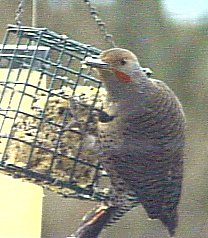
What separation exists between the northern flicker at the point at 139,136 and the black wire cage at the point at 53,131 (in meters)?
0.03

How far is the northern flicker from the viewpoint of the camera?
119 centimetres

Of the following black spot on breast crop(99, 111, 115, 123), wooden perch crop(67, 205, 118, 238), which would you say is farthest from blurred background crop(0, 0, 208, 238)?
black spot on breast crop(99, 111, 115, 123)

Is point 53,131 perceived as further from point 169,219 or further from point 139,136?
point 169,219

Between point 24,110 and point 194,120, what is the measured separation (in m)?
0.48

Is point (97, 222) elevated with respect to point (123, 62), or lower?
lower

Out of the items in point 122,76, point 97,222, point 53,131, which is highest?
point 122,76

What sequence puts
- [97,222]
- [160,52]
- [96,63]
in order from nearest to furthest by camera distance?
1. [96,63]
2. [97,222]
3. [160,52]

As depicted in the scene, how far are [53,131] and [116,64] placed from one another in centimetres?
17

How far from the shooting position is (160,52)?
62.8 inches

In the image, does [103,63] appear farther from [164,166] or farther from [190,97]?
[190,97]

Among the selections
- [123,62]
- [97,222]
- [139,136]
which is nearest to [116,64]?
[123,62]

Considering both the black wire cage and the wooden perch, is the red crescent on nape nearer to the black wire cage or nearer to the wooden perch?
the black wire cage

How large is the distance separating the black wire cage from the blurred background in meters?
0.33

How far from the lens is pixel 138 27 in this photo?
Result: 1.59 metres
